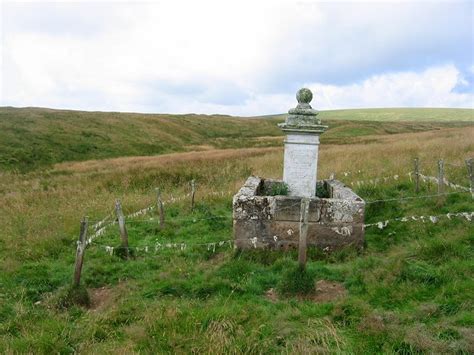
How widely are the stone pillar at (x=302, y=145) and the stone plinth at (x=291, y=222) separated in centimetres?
116

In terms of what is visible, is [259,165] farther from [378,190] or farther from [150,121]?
[150,121]

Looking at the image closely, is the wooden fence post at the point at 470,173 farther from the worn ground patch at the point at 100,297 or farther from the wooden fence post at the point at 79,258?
the wooden fence post at the point at 79,258

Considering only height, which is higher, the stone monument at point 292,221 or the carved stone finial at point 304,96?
the carved stone finial at point 304,96

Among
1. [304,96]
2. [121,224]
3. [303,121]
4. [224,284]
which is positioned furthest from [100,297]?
[304,96]

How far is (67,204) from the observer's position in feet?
44.4

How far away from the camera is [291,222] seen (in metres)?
7.99

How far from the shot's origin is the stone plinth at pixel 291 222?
7898 mm

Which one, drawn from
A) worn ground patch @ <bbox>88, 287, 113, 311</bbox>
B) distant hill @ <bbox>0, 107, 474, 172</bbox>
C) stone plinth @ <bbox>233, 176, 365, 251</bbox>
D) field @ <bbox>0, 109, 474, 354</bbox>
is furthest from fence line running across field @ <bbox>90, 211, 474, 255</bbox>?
distant hill @ <bbox>0, 107, 474, 172</bbox>

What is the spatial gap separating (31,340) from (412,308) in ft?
14.7

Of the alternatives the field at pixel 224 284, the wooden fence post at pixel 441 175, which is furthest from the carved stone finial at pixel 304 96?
the wooden fence post at pixel 441 175

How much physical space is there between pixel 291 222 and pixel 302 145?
6.07 ft

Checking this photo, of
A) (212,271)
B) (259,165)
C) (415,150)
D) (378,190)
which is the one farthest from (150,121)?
(212,271)

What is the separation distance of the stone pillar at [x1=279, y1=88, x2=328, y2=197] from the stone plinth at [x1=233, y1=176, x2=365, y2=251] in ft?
3.82

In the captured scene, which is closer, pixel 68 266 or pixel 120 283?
pixel 120 283
